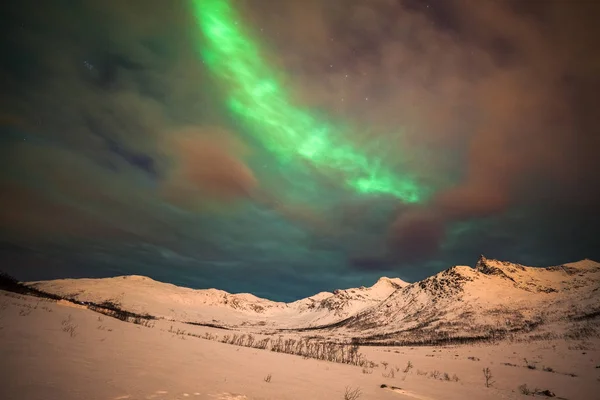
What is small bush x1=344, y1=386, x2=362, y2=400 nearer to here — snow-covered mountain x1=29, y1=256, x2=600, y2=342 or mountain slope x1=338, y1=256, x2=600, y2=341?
snow-covered mountain x1=29, y1=256, x2=600, y2=342

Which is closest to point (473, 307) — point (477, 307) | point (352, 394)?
point (477, 307)

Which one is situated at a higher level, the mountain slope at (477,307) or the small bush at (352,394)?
the mountain slope at (477,307)

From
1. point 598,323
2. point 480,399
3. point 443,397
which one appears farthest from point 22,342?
point 598,323

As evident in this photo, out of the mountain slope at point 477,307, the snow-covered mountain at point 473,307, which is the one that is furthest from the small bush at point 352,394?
the mountain slope at point 477,307

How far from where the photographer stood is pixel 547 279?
18862 cm

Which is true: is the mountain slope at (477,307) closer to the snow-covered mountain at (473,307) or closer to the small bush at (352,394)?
the snow-covered mountain at (473,307)

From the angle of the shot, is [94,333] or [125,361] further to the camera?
[94,333]

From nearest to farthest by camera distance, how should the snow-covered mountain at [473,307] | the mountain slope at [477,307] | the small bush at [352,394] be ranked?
the small bush at [352,394] → the snow-covered mountain at [473,307] → the mountain slope at [477,307]

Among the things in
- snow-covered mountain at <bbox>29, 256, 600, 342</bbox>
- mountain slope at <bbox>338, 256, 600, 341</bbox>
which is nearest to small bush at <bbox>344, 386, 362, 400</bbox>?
snow-covered mountain at <bbox>29, 256, 600, 342</bbox>

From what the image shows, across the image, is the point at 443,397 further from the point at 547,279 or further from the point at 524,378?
the point at 547,279

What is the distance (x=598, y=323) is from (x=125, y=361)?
93.5 meters

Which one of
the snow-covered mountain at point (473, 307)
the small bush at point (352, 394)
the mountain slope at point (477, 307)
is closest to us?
the small bush at point (352, 394)

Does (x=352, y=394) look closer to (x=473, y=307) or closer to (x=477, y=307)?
(x=477, y=307)

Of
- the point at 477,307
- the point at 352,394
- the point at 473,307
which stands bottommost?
the point at 352,394
